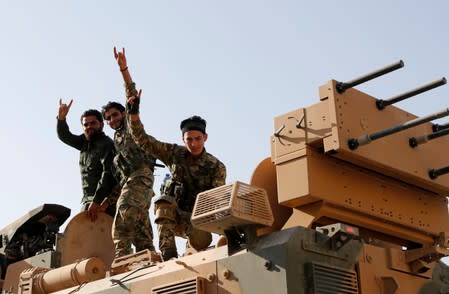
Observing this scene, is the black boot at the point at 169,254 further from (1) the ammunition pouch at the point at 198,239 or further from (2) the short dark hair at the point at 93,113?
(2) the short dark hair at the point at 93,113

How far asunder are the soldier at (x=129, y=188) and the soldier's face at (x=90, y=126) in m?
0.97

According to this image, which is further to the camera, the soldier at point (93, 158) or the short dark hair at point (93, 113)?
the short dark hair at point (93, 113)

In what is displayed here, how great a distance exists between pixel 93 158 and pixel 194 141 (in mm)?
2376

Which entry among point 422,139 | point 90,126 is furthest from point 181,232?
point 90,126

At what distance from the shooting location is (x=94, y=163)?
9828 millimetres

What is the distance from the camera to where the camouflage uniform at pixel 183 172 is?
7.91 meters

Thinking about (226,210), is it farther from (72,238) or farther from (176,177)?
(72,238)

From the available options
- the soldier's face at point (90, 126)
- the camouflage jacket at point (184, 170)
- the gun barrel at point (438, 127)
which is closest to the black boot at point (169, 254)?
the camouflage jacket at point (184, 170)

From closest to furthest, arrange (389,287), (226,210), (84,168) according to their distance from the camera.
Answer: (226,210), (389,287), (84,168)

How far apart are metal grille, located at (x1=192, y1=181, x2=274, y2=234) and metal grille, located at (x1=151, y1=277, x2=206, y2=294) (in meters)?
0.41

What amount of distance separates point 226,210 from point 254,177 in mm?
1423

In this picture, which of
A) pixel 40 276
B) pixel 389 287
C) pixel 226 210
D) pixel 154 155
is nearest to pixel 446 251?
pixel 389 287

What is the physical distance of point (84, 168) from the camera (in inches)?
391

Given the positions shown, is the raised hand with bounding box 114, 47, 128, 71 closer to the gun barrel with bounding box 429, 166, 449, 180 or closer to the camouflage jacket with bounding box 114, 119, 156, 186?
the camouflage jacket with bounding box 114, 119, 156, 186
